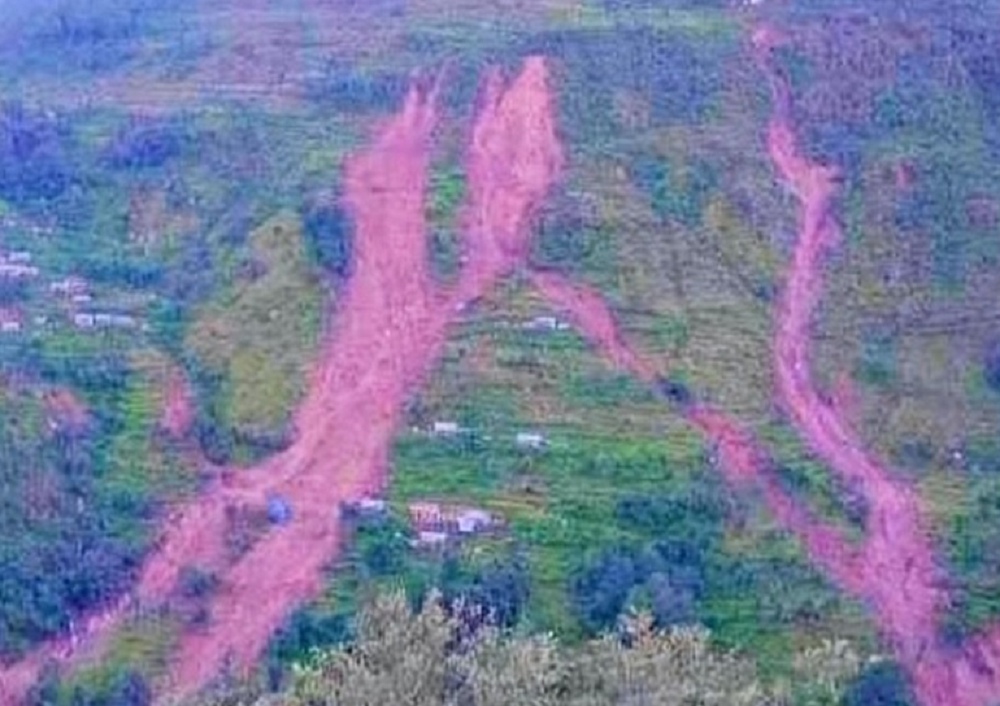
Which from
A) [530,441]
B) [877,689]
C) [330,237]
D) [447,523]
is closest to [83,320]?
[330,237]

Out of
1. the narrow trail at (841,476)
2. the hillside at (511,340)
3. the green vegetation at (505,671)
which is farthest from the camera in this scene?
the hillside at (511,340)

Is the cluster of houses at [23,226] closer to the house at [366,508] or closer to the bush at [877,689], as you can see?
the house at [366,508]

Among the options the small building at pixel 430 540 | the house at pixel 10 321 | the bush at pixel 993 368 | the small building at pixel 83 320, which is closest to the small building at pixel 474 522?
the small building at pixel 430 540

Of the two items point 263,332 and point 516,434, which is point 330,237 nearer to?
point 263,332

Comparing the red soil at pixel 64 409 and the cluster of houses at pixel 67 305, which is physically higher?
the cluster of houses at pixel 67 305

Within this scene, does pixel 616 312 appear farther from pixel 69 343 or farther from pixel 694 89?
pixel 69 343

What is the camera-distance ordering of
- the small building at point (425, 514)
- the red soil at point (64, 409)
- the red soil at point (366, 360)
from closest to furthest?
the red soil at point (366, 360) → the small building at point (425, 514) → the red soil at point (64, 409)
